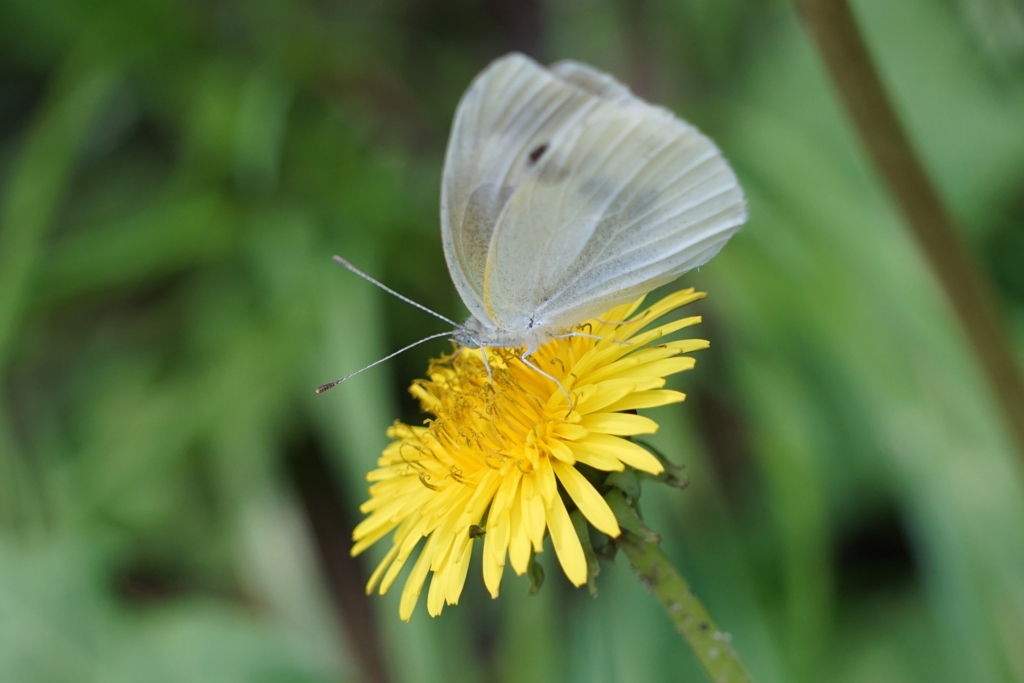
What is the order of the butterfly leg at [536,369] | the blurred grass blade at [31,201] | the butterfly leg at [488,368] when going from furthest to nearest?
the blurred grass blade at [31,201] → the butterfly leg at [488,368] → the butterfly leg at [536,369]

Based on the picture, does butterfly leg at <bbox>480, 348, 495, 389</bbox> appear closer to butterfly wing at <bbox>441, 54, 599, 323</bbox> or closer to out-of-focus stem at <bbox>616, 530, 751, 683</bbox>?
butterfly wing at <bbox>441, 54, 599, 323</bbox>

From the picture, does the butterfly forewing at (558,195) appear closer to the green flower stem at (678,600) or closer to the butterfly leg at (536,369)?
the butterfly leg at (536,369)

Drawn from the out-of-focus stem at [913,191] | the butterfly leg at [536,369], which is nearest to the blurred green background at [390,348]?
the out-of-focus stem at [913,191]

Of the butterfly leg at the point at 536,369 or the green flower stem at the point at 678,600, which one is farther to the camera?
the butterfly leg at the point at 536,369

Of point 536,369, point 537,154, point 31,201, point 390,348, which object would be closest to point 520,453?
point 536,369

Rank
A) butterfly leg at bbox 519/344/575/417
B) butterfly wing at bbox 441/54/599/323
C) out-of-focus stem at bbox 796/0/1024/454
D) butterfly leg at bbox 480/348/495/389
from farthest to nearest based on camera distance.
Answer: butterfly wing at bbox 441/54/599/323, butterfly leg at bbox 480/348/495/389, butterfly leg at bbox 519/344/575/417, out-of-focus stem at bbox 796/0/1024/454

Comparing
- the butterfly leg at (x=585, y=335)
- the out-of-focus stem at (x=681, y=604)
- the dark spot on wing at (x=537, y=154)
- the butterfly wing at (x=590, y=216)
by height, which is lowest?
the out-of-focus stem at (x=681, y=604)

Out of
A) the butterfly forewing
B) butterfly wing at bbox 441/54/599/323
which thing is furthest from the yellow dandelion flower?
butterfly wing at bbox 441/54/599/323
